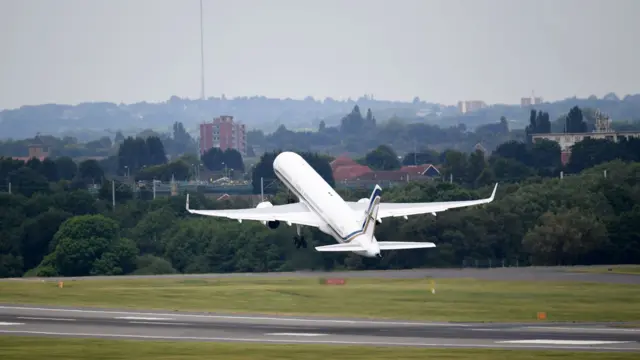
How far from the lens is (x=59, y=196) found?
199500 millimetres

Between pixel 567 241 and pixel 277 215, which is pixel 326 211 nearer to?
pixel 277 215

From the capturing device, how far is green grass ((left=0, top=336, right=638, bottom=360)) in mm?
65375

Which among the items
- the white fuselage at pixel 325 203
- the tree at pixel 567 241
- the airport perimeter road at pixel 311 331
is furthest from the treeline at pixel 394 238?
the airport perimeter road at pixel 311 331

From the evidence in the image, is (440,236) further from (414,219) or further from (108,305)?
(108,305)

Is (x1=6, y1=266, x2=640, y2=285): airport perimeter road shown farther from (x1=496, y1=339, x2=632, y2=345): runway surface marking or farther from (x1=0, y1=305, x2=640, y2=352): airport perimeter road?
(x1=496, y1=339, x2=632, y2=345): runway surface marking

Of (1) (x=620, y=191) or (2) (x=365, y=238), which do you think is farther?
(1) (x=620, y=191)

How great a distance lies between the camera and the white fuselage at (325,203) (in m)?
108

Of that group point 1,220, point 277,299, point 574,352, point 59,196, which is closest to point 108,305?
point 277,299

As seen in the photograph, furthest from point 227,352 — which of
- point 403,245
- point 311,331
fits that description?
point 403,245

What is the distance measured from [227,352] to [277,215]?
5520 cm

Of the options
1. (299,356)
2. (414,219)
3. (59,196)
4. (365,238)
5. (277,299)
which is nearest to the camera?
(299,356)

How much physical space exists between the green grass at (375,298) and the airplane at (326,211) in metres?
3.81

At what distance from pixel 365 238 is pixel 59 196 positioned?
10185cm

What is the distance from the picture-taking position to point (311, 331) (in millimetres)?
75438
